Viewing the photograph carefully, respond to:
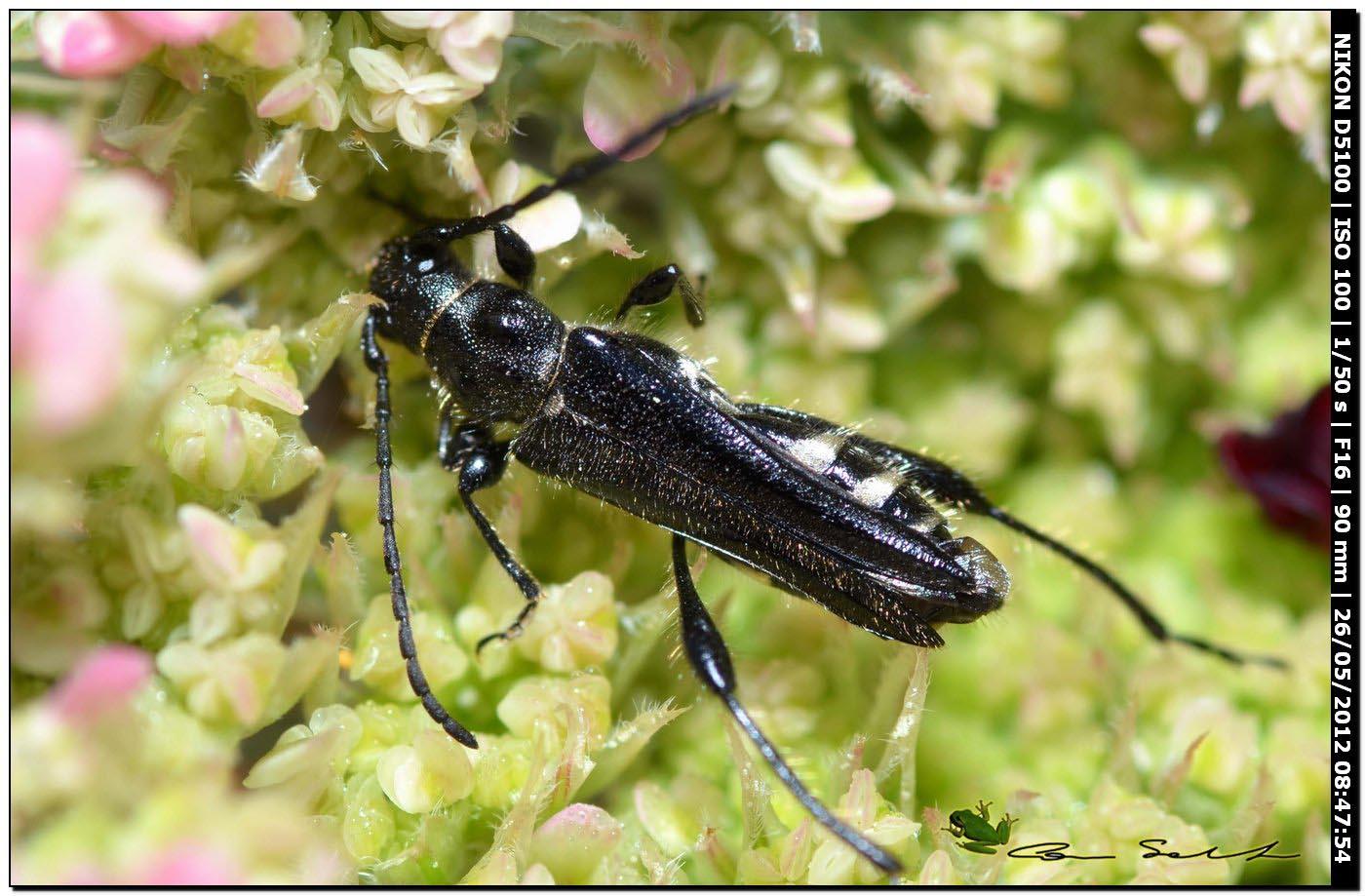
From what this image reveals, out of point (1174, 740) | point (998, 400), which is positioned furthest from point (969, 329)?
point (1174, 740)

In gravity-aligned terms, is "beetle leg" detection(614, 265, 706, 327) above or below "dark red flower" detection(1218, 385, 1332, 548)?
above

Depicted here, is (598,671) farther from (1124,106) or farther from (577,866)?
(1124,106)

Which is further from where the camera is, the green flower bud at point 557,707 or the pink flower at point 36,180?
the green flower bud at point 557,707

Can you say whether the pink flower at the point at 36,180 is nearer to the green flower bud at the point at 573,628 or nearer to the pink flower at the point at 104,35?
the pink flower at the point at 104,35

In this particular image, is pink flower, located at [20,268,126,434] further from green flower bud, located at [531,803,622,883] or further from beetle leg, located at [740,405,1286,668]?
beetle leg, located at [740,405,1286,668]

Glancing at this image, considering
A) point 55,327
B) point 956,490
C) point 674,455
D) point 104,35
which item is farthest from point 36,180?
point 956,490

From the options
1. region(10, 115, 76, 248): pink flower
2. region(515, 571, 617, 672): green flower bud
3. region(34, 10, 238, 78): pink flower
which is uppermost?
region(34, 10, 238, 78): pink flower

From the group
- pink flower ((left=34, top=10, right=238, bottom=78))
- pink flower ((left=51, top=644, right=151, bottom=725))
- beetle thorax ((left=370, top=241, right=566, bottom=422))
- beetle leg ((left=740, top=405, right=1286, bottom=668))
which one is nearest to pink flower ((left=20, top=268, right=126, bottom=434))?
pink flower ((left=51, top=644, right=151, bottom=725))
